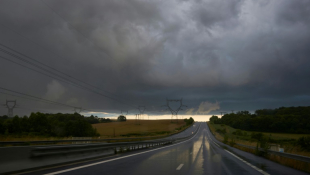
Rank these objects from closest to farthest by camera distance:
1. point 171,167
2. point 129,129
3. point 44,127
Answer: point 171,167, point 129,129, point 44,127

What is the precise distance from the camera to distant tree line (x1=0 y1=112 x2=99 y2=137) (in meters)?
104

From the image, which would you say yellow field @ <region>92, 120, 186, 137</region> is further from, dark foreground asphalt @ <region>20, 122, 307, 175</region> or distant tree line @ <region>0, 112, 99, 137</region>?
dark foreground asphalt @ <region>20, 122, 307, 175</region>

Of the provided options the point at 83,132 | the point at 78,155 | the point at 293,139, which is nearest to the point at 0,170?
the point at 78,155

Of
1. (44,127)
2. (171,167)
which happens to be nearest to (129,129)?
(44,127)

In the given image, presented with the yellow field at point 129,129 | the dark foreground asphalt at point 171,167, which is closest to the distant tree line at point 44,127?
the yellow field at point 129,129

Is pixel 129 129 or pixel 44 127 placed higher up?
pixel 44 127

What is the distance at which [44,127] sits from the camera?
115812mm

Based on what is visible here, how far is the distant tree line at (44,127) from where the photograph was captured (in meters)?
104

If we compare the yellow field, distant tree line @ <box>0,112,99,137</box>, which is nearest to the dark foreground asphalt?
the yellow field

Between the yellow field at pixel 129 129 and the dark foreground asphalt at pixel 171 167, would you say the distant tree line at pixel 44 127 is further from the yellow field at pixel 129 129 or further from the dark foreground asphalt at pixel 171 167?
the dark foreground asphalt at pixel 171 167

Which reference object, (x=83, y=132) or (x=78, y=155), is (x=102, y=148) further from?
(x=83, y=132)

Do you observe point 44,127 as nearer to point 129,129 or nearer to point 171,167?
point 129,129

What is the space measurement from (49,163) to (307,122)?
57049 mm

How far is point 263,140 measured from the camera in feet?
78.2
